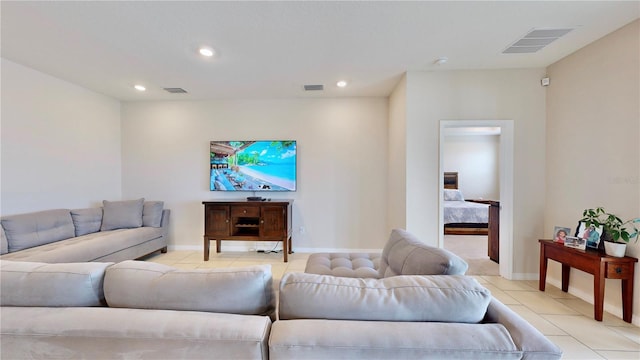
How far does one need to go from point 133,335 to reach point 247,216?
2.90 meters

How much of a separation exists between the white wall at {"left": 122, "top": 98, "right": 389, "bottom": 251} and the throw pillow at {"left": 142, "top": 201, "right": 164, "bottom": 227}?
A: 0.35m

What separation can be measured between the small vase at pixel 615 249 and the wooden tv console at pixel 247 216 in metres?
3.36

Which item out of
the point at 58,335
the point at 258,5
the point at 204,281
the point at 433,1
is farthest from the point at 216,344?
the point at 433,1

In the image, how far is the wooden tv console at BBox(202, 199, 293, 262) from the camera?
3.71 metres

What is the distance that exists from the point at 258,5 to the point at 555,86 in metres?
3.35

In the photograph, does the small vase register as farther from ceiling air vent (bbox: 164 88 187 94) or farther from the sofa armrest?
ceiling air vent (bbox: 164 88 187 94)

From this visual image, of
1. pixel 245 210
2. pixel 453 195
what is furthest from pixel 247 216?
A: pixel 453 195

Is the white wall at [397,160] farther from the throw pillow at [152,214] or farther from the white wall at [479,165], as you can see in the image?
the white wall at [479,165]

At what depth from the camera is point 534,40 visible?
2.44m

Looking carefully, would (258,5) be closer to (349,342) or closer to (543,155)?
(349,342)

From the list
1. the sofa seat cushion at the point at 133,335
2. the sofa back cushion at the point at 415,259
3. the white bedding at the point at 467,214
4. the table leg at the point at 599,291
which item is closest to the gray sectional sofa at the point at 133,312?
the sofa seat cushion at the point at 133,335

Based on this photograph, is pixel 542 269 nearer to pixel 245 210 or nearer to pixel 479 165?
pixel 245 210

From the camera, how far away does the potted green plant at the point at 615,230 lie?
2131mm

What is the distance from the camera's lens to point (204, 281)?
103 centimetres
